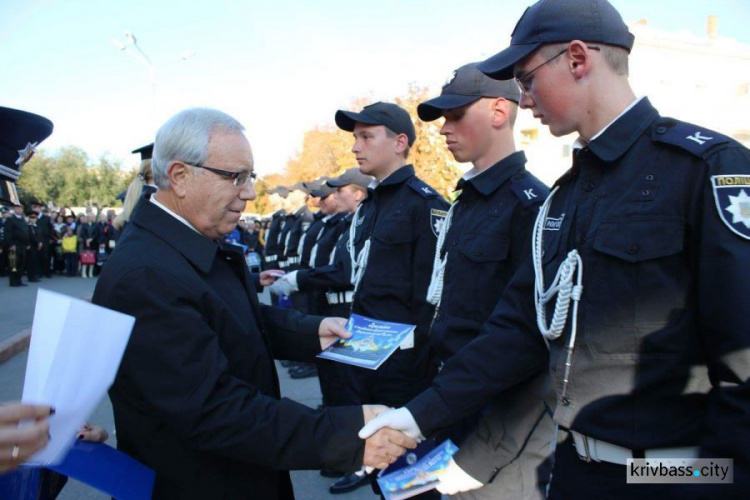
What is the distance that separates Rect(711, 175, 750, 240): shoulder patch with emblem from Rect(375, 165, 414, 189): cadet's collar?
2559 mm

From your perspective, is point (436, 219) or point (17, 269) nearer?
point (436, 219)

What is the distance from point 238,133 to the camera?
6.91ft

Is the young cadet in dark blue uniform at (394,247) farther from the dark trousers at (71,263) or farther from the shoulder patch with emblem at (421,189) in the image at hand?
the dark trousers at (71,263)

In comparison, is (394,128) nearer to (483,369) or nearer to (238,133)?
(238,133)

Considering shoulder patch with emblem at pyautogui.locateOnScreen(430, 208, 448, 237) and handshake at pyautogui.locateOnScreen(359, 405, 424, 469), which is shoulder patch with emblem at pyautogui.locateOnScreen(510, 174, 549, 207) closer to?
shoulder patch with emblem at pyautogui.locateOnScreen(430, 208, 448, 237)

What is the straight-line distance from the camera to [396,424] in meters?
1.98

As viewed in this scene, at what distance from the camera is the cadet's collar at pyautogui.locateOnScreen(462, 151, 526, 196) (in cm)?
273

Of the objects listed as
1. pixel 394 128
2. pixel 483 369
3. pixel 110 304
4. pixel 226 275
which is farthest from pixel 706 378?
pixel 394 128

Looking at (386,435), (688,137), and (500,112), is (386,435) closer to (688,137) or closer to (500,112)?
(688,137)

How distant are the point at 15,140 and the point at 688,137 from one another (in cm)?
214

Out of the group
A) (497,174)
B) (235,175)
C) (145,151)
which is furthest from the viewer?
(145,151)

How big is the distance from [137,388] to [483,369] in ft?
3.91

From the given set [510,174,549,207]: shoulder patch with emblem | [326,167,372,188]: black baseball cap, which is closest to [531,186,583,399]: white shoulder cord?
[510,174,549,207]: shoulder patch with emblem

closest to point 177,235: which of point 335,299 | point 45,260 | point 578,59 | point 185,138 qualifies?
point 185,138
